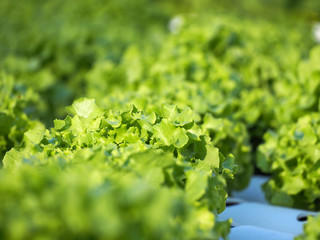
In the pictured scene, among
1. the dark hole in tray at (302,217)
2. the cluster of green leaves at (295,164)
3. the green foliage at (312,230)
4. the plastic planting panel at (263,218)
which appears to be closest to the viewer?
the green foliage at (312,230)

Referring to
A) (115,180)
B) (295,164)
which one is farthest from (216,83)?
(115,180)

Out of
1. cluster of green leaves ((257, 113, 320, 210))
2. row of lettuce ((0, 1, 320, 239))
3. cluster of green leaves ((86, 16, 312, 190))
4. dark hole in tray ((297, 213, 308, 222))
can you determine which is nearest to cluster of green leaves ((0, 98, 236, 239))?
row of lettuce ((0, 1, 320, 239))

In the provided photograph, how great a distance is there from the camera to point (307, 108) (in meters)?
3.89

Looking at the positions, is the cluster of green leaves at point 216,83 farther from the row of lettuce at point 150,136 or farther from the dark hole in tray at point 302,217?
the dark hole in tray at point 302,217

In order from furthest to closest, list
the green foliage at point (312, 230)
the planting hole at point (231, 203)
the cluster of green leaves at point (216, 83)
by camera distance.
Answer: the cluster of green leaves at point (216, 83) < the planting hole at point (231, 203) < the green foliage at point (312, 230)

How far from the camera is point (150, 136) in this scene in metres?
2.35

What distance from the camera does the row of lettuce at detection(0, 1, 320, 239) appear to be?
1363 mm

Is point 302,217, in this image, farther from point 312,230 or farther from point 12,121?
point 12,121

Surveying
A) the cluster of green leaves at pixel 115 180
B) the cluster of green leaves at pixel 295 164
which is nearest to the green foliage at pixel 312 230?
the cluster of green leaves at pixel 115 180

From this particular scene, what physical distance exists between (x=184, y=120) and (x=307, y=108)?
193 cm

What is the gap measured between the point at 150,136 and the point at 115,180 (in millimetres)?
842

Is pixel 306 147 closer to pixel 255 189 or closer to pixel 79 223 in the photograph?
pixel 255 189

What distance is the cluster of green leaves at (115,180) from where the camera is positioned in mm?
1329

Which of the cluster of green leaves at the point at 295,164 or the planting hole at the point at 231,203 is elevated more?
the cluster of green leaves at the point at 295,164
